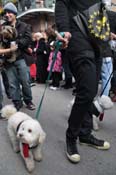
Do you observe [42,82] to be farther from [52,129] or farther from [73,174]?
[73,174]

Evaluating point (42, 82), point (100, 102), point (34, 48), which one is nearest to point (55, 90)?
point (42, 82)

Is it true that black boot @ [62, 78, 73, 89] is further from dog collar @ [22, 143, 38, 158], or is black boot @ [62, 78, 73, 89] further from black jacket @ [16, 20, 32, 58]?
dog collar @ [22, 143, 38, 158]

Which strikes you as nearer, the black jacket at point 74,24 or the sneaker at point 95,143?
the black jacket at point 74,24

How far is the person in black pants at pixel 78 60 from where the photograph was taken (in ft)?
11.5

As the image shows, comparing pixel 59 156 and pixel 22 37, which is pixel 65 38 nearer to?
pixel 59 156

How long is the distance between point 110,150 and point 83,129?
43 centimetres

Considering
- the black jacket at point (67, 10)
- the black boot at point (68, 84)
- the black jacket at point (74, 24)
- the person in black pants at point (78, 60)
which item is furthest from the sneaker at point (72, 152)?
the black boot at point (68, 84)

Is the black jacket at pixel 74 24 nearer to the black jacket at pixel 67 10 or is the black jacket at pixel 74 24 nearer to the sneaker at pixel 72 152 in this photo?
the black jacket at pixel 67 10

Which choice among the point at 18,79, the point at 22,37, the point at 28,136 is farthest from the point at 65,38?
the point at 18,79

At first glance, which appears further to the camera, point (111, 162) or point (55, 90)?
point (55, 90)

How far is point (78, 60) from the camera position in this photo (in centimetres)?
356

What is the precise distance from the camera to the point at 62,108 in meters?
6.30

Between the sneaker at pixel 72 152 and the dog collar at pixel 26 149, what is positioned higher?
the dog collar at pixel 26 149

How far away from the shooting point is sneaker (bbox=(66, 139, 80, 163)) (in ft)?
12.2
